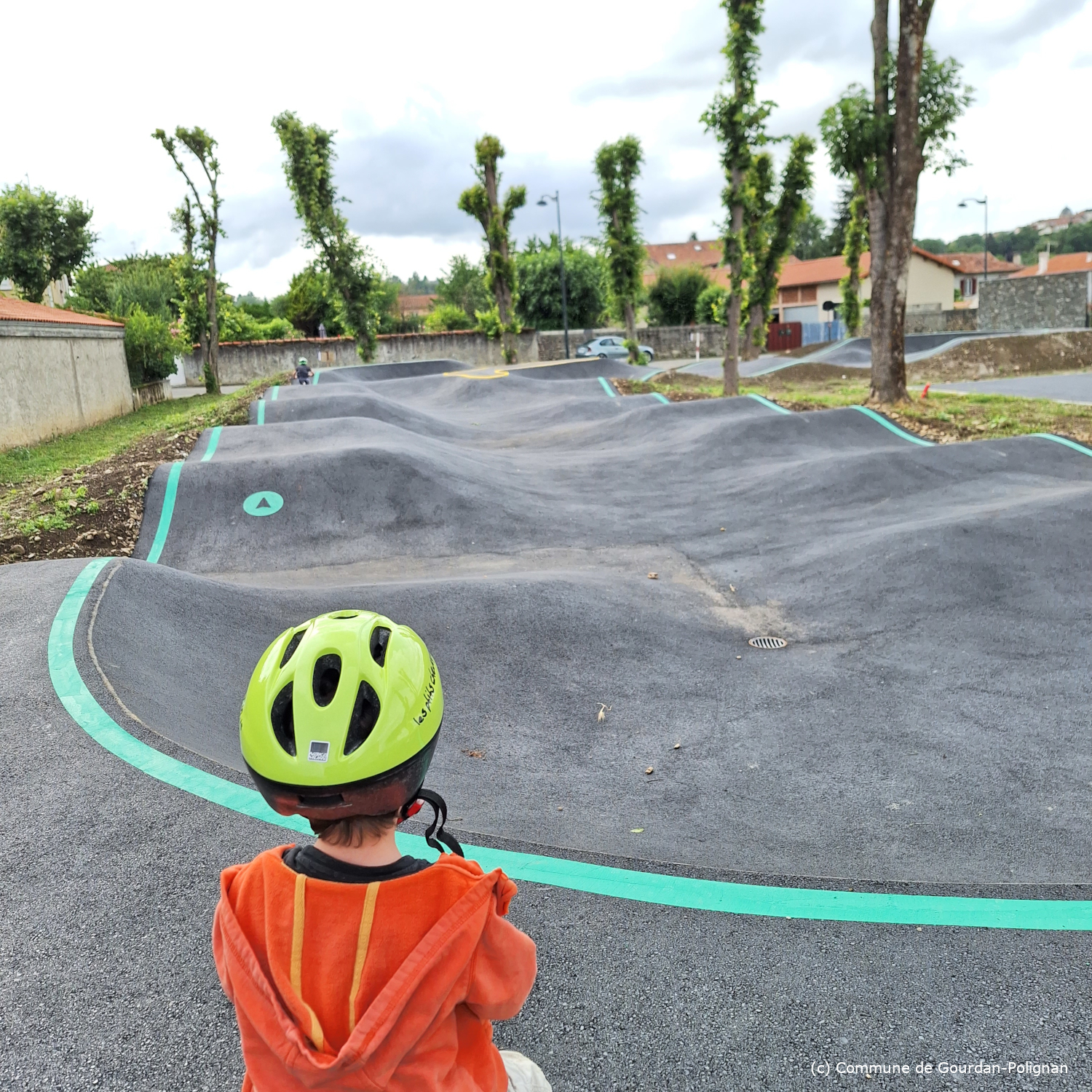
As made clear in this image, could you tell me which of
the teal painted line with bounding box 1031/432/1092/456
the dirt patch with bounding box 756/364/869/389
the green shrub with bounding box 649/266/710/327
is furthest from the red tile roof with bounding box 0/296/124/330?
the green shrub with bounding box 649/266/710/327

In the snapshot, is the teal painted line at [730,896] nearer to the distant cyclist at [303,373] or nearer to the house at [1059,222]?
the distant cyclist at [303,373]

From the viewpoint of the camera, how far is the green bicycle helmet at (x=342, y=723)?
1621 millimetres

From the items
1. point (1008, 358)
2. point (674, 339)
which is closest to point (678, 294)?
point (674, 339)

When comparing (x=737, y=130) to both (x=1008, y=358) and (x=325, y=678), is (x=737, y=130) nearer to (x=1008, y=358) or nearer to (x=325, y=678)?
(x=1008, y=358)

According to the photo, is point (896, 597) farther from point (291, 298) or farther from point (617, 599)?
point (291, 298)

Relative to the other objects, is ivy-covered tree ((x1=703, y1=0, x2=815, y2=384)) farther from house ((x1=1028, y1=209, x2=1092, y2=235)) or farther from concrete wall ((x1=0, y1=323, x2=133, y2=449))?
house ((x1=1028, y1=209, x2=1092, y2=235))

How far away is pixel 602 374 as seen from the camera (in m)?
35.2

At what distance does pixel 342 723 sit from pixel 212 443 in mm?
13660

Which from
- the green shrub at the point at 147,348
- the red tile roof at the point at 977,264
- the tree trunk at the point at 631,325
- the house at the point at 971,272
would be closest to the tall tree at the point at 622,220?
the tree trunk at the point at 631,325

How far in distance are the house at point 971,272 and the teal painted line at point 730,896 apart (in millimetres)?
80786

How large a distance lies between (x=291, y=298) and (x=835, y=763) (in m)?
58.0

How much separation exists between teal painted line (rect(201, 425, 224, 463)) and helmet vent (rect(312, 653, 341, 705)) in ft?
38.5

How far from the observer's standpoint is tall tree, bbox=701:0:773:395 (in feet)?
69.0

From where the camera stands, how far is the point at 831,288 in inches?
2702
